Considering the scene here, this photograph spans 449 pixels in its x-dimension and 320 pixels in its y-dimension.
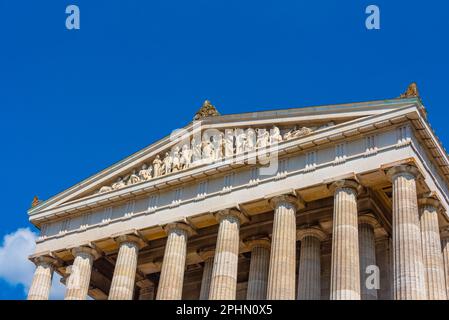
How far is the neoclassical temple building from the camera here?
145ft

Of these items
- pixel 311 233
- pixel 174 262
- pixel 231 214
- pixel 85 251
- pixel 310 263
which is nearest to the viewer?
pixel 310 263

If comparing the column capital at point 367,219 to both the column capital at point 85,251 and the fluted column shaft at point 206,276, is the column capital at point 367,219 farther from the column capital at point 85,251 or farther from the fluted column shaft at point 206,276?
the column capital at point 85,251

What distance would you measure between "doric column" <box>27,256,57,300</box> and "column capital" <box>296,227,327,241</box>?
62.3 feet

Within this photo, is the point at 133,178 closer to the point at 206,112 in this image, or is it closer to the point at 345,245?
the point at 206,112

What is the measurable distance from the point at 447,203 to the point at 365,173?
7080 mm

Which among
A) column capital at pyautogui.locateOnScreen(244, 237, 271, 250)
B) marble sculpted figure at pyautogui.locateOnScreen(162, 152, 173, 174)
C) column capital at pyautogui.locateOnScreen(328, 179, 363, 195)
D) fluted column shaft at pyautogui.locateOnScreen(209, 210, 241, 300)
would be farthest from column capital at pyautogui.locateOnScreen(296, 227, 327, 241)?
marble sculpted figure at pyautogui.locateOnScreen(162, 152, 173, 174)

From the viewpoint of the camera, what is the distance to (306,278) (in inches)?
1908

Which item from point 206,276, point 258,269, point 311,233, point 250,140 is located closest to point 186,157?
point 250,140

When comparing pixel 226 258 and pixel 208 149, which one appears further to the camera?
pixel 208 149

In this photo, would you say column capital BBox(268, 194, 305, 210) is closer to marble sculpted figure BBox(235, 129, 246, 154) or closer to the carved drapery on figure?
the carved drapery on figure

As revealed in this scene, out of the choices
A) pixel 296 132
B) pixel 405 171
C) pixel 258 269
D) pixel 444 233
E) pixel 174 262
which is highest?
pixel 296 132

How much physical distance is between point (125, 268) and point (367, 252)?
16.5 meters

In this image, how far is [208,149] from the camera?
53625 mm

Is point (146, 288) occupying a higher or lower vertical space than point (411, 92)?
lower
